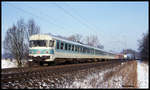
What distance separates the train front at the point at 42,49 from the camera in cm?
1631

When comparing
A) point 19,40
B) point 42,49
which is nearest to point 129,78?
point 42,49

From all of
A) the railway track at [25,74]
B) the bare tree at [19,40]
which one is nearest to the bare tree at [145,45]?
the bare tree at [19,40]

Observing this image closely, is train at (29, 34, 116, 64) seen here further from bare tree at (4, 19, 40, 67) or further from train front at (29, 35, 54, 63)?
bare tree at (4, 19, 40, 67)

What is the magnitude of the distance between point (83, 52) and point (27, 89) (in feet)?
58.9

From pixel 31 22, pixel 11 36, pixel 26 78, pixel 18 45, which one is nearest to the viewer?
pixel 26 78

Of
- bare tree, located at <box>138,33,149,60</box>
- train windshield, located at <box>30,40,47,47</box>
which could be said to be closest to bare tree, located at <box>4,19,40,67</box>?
train windshield, located at <box>30,40,47,47</box>

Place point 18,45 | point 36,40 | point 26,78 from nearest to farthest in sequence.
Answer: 1. point 26,78
2. point 36,40
3. point 18,45

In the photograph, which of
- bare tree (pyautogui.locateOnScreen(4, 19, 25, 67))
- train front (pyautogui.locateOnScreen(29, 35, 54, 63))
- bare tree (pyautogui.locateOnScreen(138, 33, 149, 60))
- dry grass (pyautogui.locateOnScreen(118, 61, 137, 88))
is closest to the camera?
dry grass (pyautogui.locateOnScreen(118, 61, 137, 88))

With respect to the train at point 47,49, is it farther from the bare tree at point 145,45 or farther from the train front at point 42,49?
the bare tree at point 145,45

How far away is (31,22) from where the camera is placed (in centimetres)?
3058

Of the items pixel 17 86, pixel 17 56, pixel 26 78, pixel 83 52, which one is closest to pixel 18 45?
pixel 17 56

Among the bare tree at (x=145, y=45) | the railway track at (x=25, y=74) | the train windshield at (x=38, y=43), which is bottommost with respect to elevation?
the bare tree at (x=145, y=45)

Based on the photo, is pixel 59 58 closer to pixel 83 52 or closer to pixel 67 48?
pixel 67 48

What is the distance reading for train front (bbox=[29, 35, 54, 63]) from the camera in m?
16.3
